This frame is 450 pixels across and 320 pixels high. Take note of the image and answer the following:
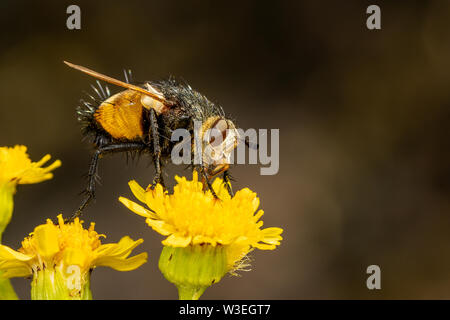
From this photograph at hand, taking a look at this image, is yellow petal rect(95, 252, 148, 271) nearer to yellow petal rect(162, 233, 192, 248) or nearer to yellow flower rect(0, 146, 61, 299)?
yellow petal rect(162, 233, 192, 248)

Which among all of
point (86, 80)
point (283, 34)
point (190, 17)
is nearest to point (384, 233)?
point (283, 34)

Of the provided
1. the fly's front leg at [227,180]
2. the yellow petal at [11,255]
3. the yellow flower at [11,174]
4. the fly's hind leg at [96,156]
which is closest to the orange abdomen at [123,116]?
the fly's hind leg at [96,156]

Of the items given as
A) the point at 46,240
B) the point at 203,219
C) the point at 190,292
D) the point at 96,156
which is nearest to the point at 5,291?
the point at 46,240

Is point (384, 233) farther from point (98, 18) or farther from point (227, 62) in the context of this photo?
point (98, 18)

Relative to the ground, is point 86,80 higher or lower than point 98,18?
lower

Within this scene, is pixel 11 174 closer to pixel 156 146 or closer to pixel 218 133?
pixel 156 146

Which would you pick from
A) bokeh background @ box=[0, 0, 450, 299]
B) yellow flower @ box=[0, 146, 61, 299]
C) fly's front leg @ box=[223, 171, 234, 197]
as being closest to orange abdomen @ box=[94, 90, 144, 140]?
yellow flower @ box=[0, 146, 61, 299]

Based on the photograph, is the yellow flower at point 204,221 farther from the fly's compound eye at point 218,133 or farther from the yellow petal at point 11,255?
the yellow petal at point 11,255
